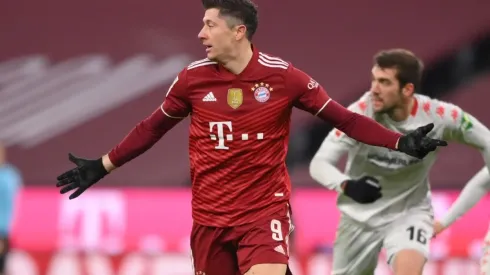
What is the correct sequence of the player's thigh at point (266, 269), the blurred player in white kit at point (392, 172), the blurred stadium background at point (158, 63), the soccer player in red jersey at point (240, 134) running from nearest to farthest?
the player's thigh at point (266, 269)
the soccer player in red jersey at point (240, 134)
the blurred player in white kit at point (392, 172)
the blurred stadium background at point (158, 63)

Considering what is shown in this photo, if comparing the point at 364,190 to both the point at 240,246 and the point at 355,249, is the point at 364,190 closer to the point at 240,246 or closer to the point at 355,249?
the point at 355,249

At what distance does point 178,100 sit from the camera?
5.81m

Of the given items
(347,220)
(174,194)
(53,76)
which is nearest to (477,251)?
(174,194)

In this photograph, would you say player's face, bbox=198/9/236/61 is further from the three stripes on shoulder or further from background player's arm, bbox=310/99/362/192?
background player's arm, bbox=310/99/362/192

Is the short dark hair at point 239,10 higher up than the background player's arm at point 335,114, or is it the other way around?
the short dark hair at point 239,10

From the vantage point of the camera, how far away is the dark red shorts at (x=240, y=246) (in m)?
5.61

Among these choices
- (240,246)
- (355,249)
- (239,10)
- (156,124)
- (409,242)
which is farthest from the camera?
(355,249)

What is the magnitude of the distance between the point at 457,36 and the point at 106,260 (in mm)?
5190

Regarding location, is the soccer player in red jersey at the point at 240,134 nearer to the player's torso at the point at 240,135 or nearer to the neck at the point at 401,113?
the player's torso at the point at 240,135

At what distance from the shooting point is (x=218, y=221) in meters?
5.75

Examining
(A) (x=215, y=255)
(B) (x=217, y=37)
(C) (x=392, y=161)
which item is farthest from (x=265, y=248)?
(C) (x=392, y=161)

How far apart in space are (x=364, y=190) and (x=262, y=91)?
109 centimetres

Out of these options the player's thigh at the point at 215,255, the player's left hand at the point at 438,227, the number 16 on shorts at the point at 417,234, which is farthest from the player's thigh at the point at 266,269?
the player's left hand at the point at 438,227

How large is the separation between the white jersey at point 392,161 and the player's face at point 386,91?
0.23 ft
